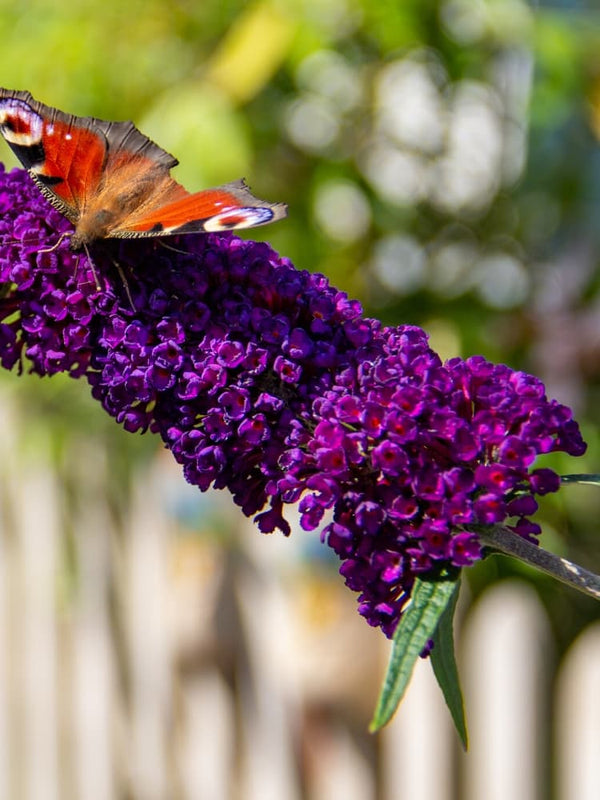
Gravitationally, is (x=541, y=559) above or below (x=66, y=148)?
below

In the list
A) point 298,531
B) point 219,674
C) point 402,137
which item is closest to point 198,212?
point 298,531

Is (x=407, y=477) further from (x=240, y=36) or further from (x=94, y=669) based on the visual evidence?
(x=94, y=669)

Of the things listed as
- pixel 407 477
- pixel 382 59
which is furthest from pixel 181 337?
pixel 382 59

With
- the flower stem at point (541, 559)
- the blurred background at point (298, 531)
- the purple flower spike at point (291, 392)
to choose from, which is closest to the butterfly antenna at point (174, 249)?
the purple flower spike at point (291, 392)

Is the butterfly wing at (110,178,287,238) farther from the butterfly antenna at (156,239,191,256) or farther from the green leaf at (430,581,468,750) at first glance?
the green leaf at (430,581,468,750)

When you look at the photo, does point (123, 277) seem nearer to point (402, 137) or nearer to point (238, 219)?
point (238, 219)

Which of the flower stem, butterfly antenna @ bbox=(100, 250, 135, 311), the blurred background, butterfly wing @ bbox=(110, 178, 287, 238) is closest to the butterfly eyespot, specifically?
butterfly wing @ bbox=(110, 178, 287, 238)
